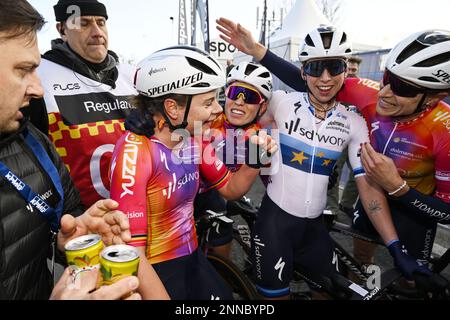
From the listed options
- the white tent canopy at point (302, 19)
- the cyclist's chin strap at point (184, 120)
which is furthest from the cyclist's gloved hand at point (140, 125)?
the white tent canopy at point (302, 19)

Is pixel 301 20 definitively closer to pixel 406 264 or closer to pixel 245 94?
pixel 245 94

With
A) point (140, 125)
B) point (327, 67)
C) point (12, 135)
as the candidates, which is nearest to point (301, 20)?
point (327, 67)

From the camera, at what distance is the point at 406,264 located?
2309 mm

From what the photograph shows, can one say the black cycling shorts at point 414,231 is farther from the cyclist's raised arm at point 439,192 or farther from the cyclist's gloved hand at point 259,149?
the cyclist's gloved hand at point 259,149

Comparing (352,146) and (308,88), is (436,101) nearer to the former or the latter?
(352,146)

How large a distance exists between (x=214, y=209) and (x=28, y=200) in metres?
2.47

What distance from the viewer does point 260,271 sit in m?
2.78

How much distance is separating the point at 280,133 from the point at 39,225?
7.41 ft

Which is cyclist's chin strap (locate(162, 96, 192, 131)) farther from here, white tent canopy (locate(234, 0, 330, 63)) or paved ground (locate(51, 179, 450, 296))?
white tent canopy (locate(234, 0, 330, 63))

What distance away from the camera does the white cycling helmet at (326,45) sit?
109 inches

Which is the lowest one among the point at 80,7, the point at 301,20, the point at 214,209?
the point at 214,209

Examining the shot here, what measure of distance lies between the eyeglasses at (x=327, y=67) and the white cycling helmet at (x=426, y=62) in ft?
1.46

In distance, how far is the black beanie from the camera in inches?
109
